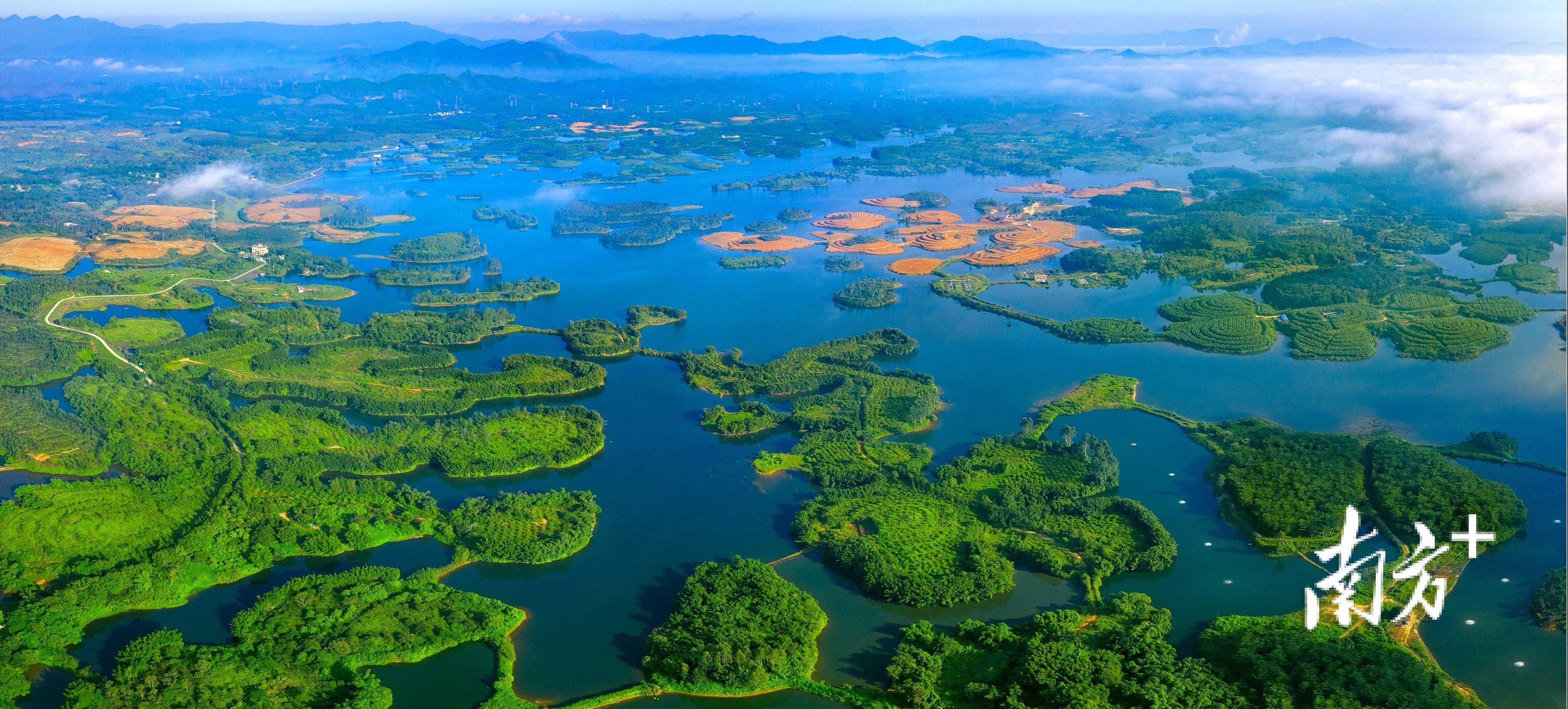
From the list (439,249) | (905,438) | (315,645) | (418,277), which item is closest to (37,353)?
(418,277)

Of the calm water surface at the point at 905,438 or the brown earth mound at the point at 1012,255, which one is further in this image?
the brown earth mound at the point at 1012,255

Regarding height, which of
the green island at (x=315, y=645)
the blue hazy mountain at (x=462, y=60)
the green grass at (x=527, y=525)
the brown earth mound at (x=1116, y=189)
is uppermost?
the blue hazy mountain at (x=462, y=60)

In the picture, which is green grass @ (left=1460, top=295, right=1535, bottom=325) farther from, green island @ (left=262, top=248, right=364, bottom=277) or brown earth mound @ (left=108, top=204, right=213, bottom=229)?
brown earth mound @ (left=108, top=204, right=213, bottom=229)

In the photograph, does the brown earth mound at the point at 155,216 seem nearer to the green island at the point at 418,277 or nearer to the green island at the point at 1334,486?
the green island at the point at 418,277

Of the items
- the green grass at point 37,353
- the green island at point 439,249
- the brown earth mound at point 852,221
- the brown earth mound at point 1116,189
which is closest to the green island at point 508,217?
the green island at point 439,249

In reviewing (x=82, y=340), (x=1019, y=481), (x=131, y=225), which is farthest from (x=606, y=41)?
(x=1019, y=481)

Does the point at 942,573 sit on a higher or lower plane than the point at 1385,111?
lower

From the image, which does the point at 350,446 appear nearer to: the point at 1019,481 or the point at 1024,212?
the point at 1019,481
